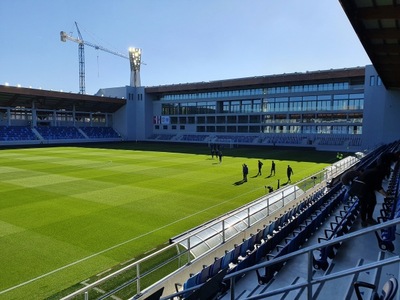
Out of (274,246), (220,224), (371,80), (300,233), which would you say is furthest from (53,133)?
(300,233)

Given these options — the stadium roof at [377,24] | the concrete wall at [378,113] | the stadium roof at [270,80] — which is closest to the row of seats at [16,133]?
the stadium roof at [270,80]

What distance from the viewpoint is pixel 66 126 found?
64.7 metres

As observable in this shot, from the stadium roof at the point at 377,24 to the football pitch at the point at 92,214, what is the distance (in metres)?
9.50

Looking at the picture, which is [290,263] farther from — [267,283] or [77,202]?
[77,202]

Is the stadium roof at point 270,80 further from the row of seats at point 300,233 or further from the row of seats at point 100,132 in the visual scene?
the row of seats at point 300,233

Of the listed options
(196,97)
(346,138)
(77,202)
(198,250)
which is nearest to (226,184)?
(77,202)

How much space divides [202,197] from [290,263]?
399 inches

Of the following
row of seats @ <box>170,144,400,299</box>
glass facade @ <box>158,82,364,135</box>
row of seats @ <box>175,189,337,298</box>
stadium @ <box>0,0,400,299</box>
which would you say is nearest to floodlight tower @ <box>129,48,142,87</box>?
glass facade @ <box>158,82,364,135</box>

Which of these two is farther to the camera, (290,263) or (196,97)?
(196,97)

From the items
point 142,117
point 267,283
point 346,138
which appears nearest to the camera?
point 267,283

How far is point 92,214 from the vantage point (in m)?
13.3

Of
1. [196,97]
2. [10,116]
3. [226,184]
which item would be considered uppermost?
[196,97]

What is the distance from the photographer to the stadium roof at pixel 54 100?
50.4 meters

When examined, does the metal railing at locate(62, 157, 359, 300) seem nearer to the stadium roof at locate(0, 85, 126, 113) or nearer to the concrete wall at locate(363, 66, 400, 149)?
the concrete wall at locate(363, 66, 400, 149)
